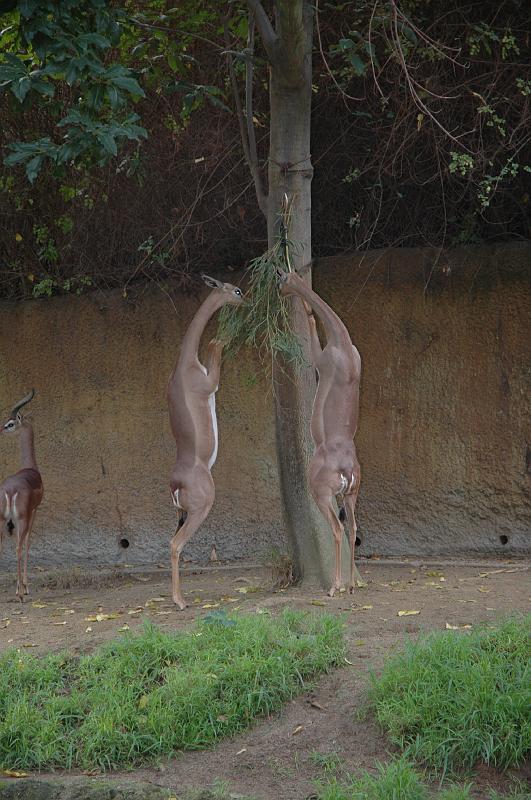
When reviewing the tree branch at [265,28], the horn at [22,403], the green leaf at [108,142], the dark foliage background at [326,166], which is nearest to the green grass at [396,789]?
the green leaf at [108,142]

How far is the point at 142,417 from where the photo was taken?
35.0ft

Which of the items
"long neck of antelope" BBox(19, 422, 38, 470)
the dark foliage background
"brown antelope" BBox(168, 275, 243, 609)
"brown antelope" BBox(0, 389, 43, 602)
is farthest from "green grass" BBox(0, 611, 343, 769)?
the dark foliage background

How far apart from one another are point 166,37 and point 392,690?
595cm

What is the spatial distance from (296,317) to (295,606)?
2114 millimetres

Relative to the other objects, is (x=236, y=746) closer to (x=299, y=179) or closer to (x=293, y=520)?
(x=293, y=520)

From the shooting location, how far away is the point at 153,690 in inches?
229

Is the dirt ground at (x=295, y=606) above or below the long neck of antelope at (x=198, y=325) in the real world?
below

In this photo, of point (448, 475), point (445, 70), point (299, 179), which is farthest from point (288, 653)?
point (445, 70)

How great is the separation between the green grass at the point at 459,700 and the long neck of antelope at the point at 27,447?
15.5 feet

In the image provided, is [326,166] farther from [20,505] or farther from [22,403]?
[20,505]

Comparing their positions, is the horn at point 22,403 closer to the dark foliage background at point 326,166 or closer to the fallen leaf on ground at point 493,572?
the dark foliage background at point 326,166

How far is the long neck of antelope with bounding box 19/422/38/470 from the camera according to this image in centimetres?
949

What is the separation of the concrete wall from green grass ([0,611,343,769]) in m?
3.08

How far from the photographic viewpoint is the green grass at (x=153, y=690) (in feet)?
18.1
